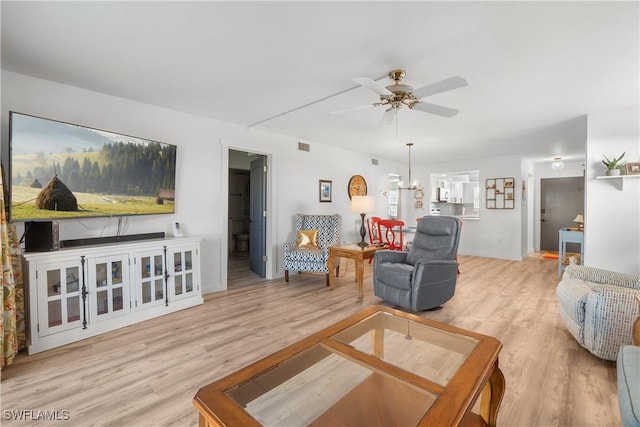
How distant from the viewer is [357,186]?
248 inches

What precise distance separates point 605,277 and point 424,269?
162cm

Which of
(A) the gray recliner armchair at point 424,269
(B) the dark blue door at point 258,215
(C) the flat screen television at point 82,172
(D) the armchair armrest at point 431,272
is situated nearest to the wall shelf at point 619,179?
(A) the gray recliner armchair at point 424,269

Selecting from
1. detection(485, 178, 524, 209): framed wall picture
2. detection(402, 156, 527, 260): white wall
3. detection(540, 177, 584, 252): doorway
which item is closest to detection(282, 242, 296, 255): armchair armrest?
detection(402, 156, 527, 260): white wall

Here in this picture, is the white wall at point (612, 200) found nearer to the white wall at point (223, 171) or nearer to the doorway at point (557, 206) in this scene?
the white wall at point (223, 171)

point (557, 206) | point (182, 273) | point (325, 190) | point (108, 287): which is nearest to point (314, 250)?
point (325, 190)

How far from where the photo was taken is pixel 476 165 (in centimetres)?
692

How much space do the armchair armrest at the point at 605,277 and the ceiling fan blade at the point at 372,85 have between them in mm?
2614

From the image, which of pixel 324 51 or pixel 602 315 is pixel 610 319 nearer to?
pixel 602 315

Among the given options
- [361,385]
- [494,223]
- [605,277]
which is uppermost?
[494,223]

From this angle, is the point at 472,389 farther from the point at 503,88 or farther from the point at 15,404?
the point at 503,88

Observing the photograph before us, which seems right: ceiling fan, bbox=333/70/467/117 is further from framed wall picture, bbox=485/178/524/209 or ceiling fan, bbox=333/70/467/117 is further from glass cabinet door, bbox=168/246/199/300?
framed wall picture, bbox=485/178/524/209

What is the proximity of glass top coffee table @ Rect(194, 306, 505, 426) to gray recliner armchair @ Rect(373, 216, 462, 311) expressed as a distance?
4.73ft

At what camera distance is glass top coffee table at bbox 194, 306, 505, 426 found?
1.10 metres

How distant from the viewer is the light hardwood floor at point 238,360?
1.72 m
